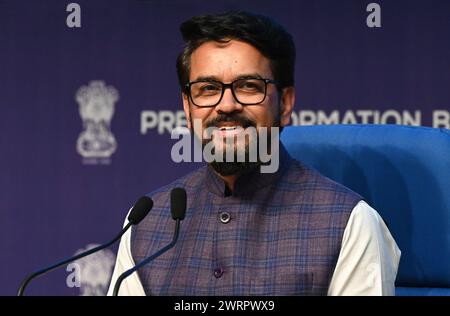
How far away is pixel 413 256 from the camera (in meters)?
2.00

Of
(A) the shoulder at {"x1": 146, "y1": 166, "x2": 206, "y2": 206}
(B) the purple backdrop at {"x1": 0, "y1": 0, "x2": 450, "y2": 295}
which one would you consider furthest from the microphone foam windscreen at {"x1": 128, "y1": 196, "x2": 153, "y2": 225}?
(B) the purple backdrop at {"x1": 0, "y1": 0, "x2": 450, "y2": 295}

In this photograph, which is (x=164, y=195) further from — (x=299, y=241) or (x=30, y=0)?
(x=30, y=0)

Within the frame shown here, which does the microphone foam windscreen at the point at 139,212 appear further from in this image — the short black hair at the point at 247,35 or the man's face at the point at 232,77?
the short black hair at the point at 247,35

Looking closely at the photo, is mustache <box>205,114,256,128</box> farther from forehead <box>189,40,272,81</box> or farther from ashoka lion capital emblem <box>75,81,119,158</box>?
ashoka lion capital emblem <box>75,81,119,158</box>

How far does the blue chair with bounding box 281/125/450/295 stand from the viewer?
1975 millimetres

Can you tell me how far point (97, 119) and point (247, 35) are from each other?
1354 mm

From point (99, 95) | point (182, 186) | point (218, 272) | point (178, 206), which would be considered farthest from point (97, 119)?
point (178, 206)

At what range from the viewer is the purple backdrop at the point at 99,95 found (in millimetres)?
3020

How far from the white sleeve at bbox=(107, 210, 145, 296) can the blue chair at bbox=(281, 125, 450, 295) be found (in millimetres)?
490

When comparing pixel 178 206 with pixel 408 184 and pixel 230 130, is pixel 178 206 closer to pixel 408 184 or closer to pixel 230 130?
pixel 230 130

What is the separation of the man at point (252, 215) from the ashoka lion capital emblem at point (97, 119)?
1170 mm

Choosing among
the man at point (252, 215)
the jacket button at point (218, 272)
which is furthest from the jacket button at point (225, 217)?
the jacket button at point (218, 272)

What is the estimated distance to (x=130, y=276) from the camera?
6.19ft

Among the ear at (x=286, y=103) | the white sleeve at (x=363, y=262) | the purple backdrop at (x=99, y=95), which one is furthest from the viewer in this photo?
the purple backdrop at (x=99, y=95)
